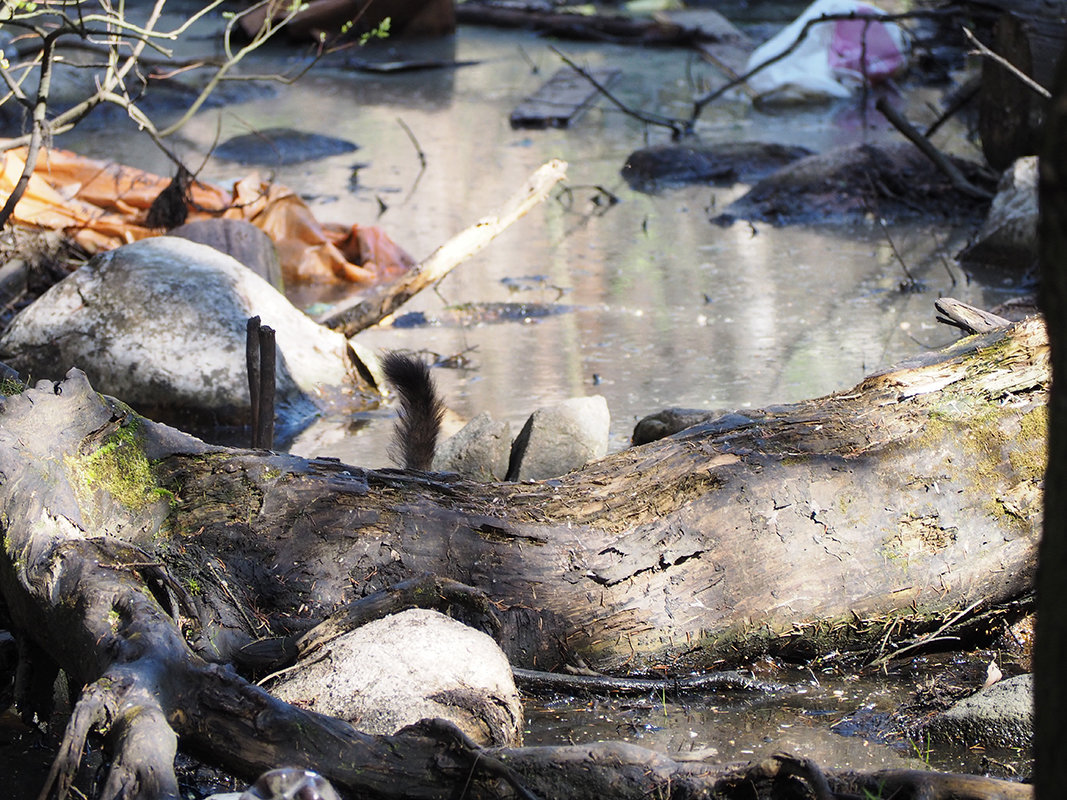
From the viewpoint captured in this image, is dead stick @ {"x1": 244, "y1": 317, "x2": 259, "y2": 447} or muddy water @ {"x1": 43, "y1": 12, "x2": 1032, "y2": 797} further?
dead stick @ {"x1": 244, "y1": 317, "x2": 259, "y2": 447}

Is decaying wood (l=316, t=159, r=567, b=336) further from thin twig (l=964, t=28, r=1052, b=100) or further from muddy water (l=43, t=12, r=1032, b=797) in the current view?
thin twig (l=964, t=28, r=1052, b=100)

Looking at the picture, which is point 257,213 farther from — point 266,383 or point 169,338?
point 266,383

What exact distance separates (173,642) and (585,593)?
3.43 ft

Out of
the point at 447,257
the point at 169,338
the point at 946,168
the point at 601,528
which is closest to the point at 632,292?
the point at 447,257

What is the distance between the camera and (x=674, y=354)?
576 cm

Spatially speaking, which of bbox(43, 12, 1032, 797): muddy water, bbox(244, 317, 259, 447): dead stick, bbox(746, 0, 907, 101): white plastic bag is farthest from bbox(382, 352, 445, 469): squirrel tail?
bbox(746, 0, 907, 101): white plastic bag

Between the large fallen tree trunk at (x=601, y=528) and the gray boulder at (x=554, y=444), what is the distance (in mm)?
915

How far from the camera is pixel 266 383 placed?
3.69 m

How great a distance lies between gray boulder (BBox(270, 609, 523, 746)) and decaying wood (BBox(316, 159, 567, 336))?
3125 mm

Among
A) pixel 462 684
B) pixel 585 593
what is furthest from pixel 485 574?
pixel 462 684

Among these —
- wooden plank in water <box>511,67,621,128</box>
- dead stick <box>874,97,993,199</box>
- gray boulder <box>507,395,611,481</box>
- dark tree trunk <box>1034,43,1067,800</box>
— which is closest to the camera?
dark tree trunk <box>1034,43,1067,800</box>

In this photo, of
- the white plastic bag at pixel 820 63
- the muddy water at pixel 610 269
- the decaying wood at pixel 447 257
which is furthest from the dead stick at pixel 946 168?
the white plastic bag at pixel 820 63

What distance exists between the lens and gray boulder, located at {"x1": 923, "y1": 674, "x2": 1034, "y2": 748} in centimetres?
251

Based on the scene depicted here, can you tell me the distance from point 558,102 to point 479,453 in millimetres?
8921
